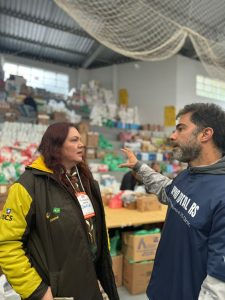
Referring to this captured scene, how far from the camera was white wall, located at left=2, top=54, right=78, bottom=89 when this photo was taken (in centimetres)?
752

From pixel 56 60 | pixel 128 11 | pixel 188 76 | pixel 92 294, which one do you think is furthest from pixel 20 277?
pixel 56 60

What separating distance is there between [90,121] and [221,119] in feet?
19.6

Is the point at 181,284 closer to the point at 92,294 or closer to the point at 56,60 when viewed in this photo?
the point at 92,294

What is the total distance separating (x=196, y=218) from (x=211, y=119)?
404 millimetres

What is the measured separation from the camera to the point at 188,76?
7.15 m

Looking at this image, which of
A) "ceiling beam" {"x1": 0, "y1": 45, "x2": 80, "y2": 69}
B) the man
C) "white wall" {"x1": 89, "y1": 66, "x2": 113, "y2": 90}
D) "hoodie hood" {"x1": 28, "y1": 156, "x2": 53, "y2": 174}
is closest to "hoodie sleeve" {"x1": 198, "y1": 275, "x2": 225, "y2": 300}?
the man

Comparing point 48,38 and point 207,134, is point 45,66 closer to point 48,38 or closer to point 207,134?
point 48,38

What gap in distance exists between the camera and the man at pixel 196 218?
2.97 ft

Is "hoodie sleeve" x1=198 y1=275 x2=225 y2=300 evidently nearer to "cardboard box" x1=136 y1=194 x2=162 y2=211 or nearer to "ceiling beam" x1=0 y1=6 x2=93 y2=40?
"cardboard box" x1=136 y1=194 x2=162 y2=211

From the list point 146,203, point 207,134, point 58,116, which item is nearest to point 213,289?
point 207,134

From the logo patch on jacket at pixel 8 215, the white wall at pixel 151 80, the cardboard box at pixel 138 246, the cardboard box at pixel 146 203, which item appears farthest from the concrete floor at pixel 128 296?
the white wall at pixel 151 80

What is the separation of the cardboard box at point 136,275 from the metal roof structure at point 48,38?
4.70m

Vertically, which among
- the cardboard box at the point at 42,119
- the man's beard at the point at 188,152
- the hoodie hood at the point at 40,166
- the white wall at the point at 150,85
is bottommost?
the hoodie hood at the point at 40,166

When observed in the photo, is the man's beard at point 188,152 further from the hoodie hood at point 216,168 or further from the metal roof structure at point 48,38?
the metal roof structure at point 48,38
